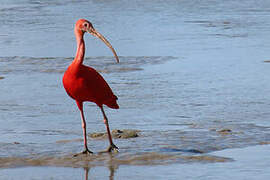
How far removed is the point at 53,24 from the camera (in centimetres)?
2148

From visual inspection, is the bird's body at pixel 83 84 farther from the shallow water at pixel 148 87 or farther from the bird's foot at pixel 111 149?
the shallow water at pixel 148 87

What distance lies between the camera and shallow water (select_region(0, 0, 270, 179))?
25.8 ft

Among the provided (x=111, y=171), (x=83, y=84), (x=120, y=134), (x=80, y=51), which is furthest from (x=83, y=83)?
(x=120, y=134)

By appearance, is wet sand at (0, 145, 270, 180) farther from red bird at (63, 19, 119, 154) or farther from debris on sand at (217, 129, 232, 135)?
debris on sand at (217, 129, 232, 135)

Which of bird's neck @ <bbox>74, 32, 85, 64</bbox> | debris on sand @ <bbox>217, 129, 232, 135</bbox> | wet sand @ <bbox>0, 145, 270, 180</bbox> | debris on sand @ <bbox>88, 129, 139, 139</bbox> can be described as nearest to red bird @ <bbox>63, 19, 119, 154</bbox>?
bird's neck @ <bbox>74, 32, 85, 64</bbox>

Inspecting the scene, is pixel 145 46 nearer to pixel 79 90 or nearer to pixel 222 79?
pixel 222 79

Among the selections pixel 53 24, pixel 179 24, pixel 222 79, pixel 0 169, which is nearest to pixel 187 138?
pixel 0 169

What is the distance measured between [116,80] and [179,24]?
330 inches

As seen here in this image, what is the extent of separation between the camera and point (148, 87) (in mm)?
11469

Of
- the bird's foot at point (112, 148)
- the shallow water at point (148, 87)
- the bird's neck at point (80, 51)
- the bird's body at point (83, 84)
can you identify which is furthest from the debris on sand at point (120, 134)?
the bird's neck at point (80, 51)

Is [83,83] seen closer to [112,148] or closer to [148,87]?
[112,148]

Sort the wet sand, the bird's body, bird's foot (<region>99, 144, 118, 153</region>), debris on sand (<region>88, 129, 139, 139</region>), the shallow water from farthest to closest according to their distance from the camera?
debris on sand (<region>88, 129, 139, 139</region>) < the shallow water < bird's foot (<region>99, 144, 118, 153</region>) < the bird's body < the wet sand

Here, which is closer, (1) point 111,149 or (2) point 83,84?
(2) point 83,84

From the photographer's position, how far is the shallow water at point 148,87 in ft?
25.8
